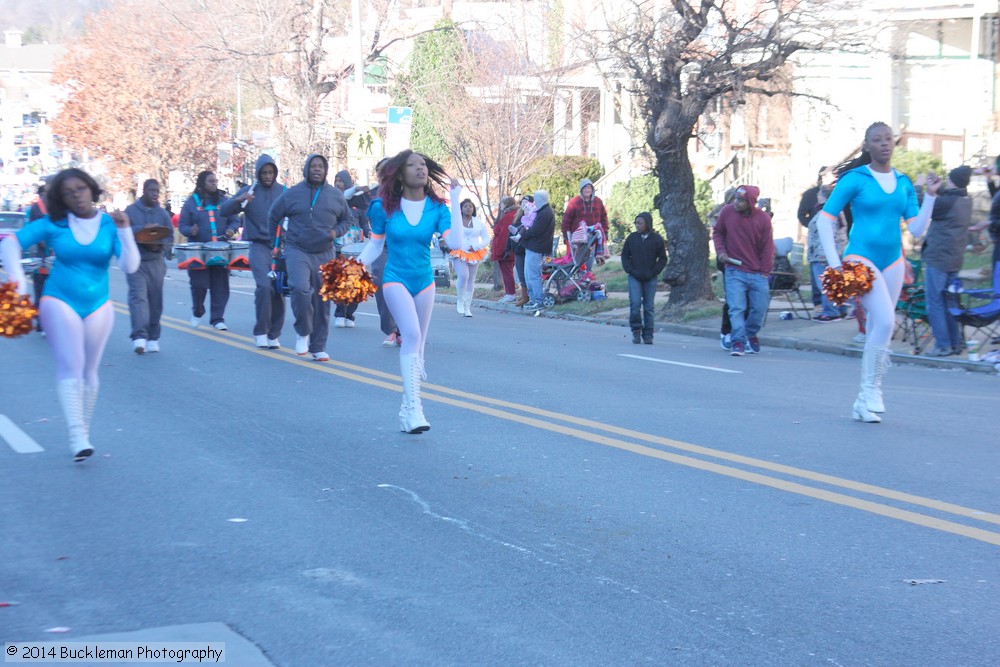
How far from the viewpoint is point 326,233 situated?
13320mm

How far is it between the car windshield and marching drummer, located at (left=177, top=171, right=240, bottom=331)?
396 inches

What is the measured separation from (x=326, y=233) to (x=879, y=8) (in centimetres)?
1660

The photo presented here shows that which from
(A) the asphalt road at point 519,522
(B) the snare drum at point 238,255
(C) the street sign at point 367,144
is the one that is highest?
(C) the street sign at point 367,144

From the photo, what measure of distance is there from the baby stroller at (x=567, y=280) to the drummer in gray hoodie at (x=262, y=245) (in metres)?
7.79

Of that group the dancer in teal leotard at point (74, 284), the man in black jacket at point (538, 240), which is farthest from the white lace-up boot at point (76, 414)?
the man in black jacket at point (538, 240)

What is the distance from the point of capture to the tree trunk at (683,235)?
19.4m

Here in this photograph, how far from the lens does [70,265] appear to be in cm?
795

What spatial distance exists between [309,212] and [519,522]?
7342 millimetres

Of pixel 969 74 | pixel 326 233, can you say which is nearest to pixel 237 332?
pixel 326 233

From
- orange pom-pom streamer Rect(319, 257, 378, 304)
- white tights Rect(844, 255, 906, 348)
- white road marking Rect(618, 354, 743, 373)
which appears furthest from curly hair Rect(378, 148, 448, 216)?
white road marking Rect(618, 354, 743, 373)

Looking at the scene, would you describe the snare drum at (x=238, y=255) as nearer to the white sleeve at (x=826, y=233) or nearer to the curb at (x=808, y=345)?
the curb at (x=808, y=345)

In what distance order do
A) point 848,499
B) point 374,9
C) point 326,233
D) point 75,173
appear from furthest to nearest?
1. point 374,9
2. point 326,233
3. point 75,173
4. point 848,499

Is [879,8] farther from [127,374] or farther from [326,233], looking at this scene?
[127,374]

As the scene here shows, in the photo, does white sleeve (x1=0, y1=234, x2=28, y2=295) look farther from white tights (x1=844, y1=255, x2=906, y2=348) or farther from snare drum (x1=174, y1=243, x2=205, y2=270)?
snare drum (x1=174, y1=243, x2=205, y2=270)
